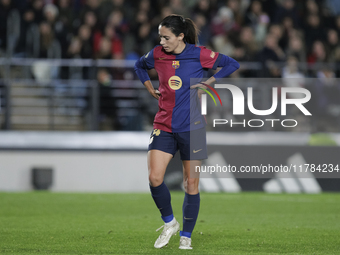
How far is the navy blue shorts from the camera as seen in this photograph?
4957mm

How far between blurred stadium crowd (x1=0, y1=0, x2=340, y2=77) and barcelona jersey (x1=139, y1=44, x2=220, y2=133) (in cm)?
628

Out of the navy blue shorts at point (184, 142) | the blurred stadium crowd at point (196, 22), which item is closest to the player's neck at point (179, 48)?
the navy blue shorts at point (184, 142)

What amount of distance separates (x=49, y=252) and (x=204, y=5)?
9218 mm

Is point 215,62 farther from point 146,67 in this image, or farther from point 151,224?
point 151,224

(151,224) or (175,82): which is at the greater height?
(175,82)

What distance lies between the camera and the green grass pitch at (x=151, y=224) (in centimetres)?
518

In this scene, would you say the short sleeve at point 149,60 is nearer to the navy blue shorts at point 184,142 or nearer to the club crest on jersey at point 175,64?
the club crest on jersey at point 175,64

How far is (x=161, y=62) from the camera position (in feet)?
16.5

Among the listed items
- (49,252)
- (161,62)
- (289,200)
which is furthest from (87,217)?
(289,200)

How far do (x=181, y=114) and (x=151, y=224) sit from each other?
2.22m

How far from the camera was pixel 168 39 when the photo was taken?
485 centimetres

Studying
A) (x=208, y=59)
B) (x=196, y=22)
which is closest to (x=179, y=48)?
(x=208, y=59)

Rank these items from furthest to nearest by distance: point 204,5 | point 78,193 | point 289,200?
point 204,5, point 78,193, point 289,200

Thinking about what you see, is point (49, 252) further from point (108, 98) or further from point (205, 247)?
point (108, 98)
